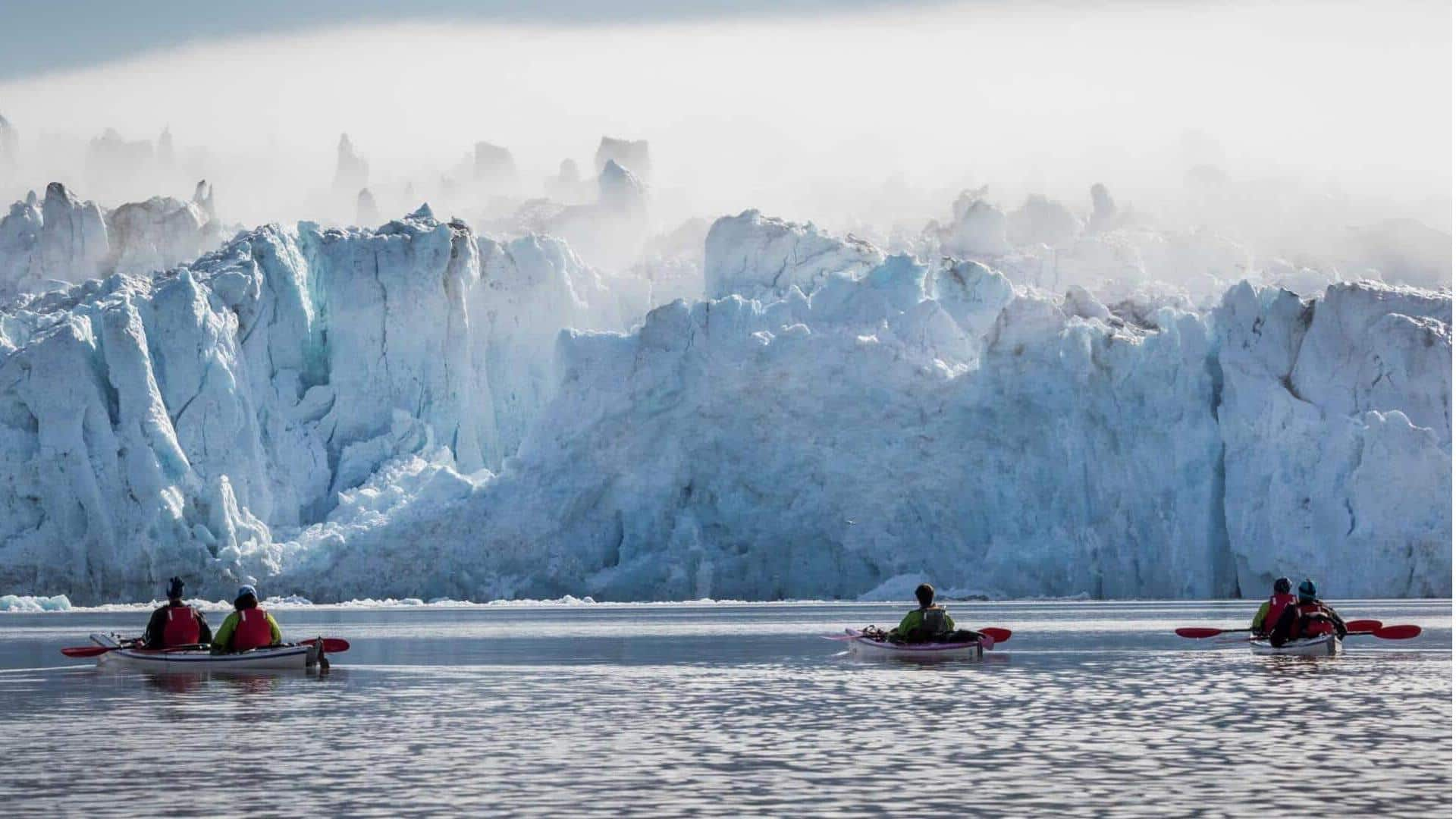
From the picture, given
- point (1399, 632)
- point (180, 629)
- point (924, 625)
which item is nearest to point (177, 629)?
point (180, 629)

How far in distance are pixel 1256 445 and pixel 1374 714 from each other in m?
35.1

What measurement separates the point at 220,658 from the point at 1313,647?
14011mm

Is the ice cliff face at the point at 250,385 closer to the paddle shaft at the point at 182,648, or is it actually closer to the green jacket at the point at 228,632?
the paddle shaft at the point at 182,648

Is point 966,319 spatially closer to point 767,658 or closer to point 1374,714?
point 767,658

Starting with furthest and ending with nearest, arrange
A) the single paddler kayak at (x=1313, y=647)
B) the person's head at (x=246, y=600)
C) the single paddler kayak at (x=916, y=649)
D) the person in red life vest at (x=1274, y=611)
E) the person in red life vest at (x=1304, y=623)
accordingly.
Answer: the person in red life vest at (x=1274, y=611)
the person in red life vest at (x=1304, y=623)
the single paddler kayak at (x=1313, y=647)
the single paddler kayak at (x=916, y=649)
the person's head at (x=246, y=600)

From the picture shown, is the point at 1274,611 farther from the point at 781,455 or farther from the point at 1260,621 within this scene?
the point at 781,455

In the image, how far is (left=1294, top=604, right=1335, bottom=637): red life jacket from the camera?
26.9 meters

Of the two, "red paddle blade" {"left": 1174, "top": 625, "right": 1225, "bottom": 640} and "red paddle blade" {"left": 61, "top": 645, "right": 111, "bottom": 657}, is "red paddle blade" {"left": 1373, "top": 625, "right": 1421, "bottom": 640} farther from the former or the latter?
"red paddle blade" {"left": 61, "top": 645, "right": 111, "bottom": 657}

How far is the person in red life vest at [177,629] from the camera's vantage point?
25.4 metres

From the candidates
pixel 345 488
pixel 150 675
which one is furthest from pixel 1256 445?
pixel 150 675

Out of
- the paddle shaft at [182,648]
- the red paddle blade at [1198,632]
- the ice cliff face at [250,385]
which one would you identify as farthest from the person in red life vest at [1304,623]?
the ice cliff face at [250,385]

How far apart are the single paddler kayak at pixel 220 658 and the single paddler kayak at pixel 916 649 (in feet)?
23.7

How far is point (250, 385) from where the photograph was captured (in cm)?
5959

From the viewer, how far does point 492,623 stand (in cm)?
4375
